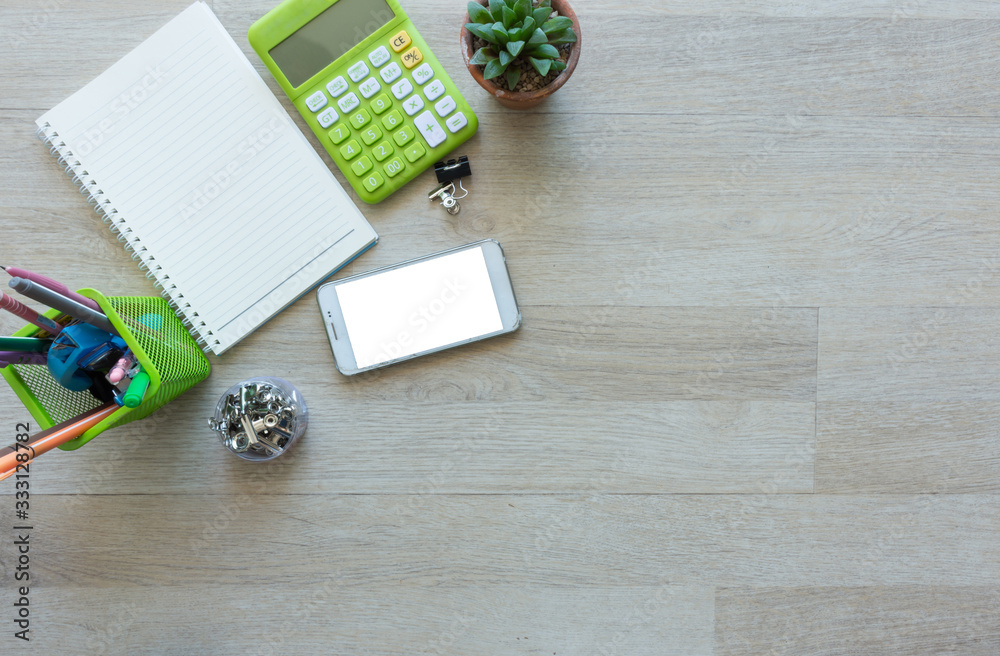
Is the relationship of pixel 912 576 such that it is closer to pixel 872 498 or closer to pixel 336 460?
pixel 872 498

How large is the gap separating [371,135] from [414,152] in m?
0.06

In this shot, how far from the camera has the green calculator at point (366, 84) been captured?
2.65 ft

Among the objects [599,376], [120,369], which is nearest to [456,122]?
[599,376]

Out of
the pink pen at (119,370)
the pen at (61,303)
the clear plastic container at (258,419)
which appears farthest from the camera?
the clear plastic container at (258,419)

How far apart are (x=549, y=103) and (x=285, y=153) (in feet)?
1.13

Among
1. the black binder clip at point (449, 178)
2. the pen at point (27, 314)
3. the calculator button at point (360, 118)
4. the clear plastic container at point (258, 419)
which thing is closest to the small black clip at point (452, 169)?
the black binder clip at point (449, 178)

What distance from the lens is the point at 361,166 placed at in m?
0.82

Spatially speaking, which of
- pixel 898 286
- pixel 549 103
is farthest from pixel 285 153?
pixel 898 286

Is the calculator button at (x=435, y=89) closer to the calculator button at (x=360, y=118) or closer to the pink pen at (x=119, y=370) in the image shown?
the calculator button at (x=360, y=118)

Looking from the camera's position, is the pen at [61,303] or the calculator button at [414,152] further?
the calculator button at [414,152]

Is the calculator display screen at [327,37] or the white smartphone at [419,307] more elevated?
the calculator display screen at [327,37]

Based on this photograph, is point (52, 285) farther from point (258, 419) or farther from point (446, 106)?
point (446, 106)

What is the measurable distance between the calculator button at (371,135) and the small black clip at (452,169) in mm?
80

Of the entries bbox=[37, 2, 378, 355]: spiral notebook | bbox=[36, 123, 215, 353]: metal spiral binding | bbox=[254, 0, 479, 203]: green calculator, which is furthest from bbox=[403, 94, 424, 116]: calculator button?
bbox=[36, 123, 215, 353]: metal spiral binding
